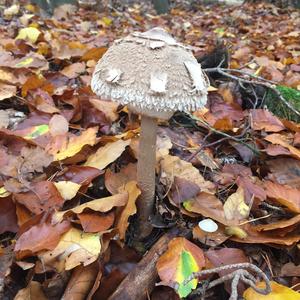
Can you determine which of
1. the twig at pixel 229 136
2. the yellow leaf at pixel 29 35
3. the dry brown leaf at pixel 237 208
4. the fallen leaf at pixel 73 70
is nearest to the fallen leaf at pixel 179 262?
the dry brown leaf at pixel 237 208

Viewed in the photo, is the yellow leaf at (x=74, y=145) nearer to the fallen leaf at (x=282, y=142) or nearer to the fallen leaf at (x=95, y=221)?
the fallen leaf at (x=95, y=221)

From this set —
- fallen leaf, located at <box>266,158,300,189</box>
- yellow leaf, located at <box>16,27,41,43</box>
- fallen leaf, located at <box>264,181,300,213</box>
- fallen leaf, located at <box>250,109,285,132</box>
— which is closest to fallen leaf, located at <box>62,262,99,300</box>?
fallen leaf, located at <box>264,181,300,213</box>

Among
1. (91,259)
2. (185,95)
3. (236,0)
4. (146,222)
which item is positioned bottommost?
(236,0)

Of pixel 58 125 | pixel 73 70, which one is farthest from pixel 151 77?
pixel 73 70

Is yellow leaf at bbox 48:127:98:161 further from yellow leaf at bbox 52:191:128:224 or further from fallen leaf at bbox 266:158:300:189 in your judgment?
fallen leaf at bbox 266:158:300:189

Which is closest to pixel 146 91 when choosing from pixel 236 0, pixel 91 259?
pixel 91 259

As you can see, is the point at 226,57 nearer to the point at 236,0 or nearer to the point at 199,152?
the point at 199,152
